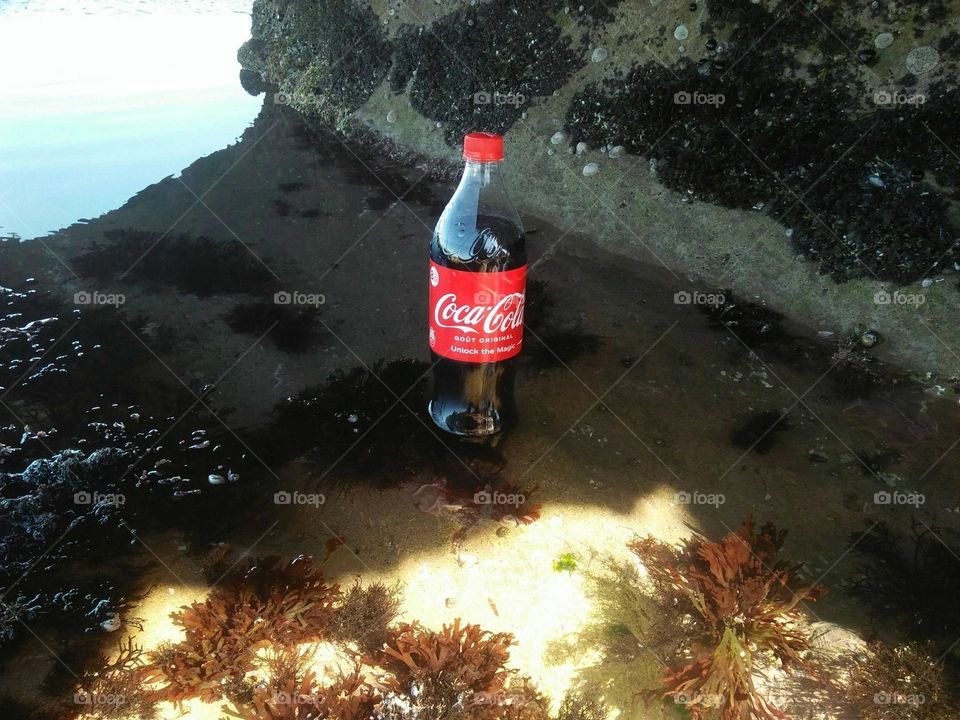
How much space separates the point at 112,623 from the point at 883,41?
18.6 ft

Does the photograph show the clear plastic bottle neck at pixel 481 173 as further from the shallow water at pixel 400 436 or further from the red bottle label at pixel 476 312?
the shallow water at pixel 400 436

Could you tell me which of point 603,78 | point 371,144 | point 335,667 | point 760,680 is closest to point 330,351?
point 335,667

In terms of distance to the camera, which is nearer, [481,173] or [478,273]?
[478,273]

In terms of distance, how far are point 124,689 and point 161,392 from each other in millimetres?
1848

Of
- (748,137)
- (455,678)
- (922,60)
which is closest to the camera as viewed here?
(455,678)

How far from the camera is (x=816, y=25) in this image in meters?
4.48

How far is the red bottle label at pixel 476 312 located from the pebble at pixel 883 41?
3.34 meters

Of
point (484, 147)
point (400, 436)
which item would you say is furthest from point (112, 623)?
point (484, 147)

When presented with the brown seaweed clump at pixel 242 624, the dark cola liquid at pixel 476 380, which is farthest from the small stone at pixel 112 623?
the dark cola liquid at pixel 476 380

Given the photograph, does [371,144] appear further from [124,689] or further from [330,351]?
[124,689]

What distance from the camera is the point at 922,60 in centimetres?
418

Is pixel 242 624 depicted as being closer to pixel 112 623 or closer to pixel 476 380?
pixel 112 623

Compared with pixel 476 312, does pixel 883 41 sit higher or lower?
higher

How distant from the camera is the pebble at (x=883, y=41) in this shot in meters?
4.27
